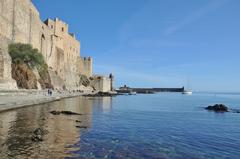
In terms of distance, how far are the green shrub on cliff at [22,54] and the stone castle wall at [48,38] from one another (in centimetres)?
116

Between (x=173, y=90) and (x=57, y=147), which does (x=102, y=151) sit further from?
(x=173, y=90)

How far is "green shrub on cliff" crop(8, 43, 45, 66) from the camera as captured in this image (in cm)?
3472

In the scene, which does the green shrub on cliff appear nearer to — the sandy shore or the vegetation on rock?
the vegetation on rock

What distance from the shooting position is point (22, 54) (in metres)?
35.1

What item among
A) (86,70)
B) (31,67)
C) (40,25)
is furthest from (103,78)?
(31,67)

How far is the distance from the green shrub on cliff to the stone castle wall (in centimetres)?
116

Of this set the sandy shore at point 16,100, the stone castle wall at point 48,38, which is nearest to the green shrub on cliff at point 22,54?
the stone castle wall at point 48,38

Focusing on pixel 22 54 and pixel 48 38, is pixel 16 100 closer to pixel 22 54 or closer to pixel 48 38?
Answer: pixel 22 54

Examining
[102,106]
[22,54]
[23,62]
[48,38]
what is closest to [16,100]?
[102,106]

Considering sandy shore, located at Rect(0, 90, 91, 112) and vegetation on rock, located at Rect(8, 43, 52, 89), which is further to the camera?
vegetation on rock, located at Rect(8, 43, 52, 89)

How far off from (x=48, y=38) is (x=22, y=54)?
22.7 metres

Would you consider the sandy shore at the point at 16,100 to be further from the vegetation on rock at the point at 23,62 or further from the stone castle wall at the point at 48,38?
the stone castle wall at the point at 48,38

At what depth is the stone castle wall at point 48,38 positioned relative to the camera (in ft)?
120

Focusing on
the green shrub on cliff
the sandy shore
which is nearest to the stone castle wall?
the green shrub on cliff
